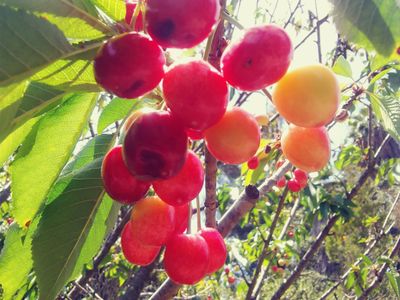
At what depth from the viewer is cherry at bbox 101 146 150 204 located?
2.44ft

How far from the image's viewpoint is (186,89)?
626mm

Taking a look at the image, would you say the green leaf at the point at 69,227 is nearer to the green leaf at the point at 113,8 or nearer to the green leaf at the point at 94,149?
the green leaf at the point at 94,149

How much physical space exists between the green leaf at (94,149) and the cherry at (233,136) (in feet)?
1.29

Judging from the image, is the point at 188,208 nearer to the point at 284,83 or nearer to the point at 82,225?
the point at 82,225

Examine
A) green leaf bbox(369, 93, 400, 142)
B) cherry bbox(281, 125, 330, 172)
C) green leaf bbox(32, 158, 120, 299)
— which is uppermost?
cherry bbox(281, 125, 330, 172)

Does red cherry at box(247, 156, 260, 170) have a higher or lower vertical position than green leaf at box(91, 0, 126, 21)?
lower

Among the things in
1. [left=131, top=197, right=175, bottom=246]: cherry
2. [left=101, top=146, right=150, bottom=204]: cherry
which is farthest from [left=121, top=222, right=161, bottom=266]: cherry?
[left=101, top=146, right=150, bottom=204]: cherry

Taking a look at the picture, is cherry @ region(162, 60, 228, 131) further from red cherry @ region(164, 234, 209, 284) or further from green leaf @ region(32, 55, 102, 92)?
red cherry @ region(164, 234, 209, 284)

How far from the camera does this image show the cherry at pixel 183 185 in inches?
28.7

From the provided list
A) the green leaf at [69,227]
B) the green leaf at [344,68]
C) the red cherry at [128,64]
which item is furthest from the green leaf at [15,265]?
the green leaf at [344,68]

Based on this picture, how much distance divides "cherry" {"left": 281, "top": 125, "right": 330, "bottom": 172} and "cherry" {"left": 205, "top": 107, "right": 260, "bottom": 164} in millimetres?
109

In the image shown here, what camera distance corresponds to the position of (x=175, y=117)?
25.9 inches

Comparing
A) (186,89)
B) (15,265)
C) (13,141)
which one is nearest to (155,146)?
(186,89)

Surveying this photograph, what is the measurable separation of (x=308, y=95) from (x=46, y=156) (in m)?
0.56
